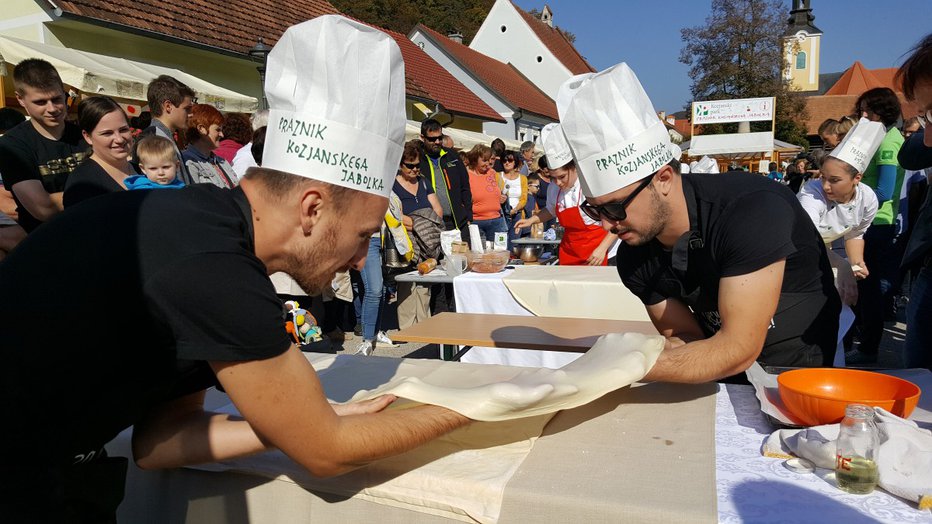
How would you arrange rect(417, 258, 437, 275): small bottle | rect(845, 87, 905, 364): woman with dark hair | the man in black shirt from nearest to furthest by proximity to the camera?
the man in black shirt → rect(845, 87, 905, 364): woman with dark hair → rect(417, 258, 437, 275): small bottle

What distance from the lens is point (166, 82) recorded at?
457 cm

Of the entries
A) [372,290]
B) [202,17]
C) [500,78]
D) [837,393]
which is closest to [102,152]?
[372,290]

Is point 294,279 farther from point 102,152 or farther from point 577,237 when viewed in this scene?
point 577,237

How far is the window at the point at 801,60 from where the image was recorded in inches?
2926

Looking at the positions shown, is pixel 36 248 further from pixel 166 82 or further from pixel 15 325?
pixel 166 82

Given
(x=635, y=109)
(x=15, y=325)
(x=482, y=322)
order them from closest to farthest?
(x=15, y=325), (x=635, y=109), (x=482, y=322)

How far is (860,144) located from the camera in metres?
4.04

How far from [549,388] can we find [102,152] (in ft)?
11.6

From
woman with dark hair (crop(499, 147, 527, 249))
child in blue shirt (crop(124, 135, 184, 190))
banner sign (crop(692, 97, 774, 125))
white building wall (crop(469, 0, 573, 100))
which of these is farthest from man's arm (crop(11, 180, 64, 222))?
white building wall (crop(469, 0, 573, 100))

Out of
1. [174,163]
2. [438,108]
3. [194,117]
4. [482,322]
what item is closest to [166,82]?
[194,117]

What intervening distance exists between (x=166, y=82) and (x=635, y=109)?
3724mm

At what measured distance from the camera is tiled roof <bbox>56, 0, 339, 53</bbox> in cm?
923

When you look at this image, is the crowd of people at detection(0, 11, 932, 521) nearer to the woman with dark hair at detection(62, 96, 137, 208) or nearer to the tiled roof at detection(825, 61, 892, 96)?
the woman with dark hair at detection(62, 96, 137, 208)

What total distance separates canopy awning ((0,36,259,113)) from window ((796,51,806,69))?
81.1 m
